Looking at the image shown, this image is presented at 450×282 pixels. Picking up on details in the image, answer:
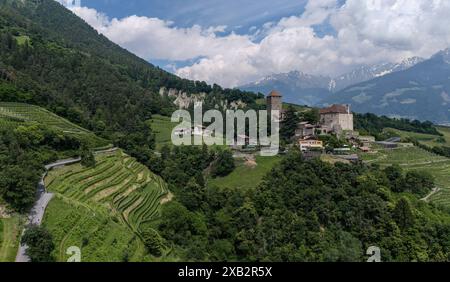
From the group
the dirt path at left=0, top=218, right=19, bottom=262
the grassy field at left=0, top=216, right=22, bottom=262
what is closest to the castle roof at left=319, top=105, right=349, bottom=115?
the grassy field at left=0, top=216, right=22, bottom=262

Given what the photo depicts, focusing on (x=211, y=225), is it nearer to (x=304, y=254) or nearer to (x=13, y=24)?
(x=304, y=254)

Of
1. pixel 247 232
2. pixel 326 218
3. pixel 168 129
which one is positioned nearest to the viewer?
pixel 247 232

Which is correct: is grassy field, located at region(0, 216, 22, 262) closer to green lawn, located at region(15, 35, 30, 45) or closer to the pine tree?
the pine tree

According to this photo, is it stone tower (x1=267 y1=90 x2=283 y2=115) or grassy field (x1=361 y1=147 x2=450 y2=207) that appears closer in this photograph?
grassy field (x1=361 y1=147 x2=450 y2=207)

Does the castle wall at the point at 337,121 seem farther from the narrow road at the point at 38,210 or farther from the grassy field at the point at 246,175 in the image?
the narrow road at the point at 38,210

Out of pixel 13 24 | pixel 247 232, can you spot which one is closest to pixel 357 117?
pixel 247 232

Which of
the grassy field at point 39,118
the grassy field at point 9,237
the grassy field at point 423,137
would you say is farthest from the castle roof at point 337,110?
the grassy field at point 9,237

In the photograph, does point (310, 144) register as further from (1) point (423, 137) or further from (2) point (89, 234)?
(1) point (423, 137)
